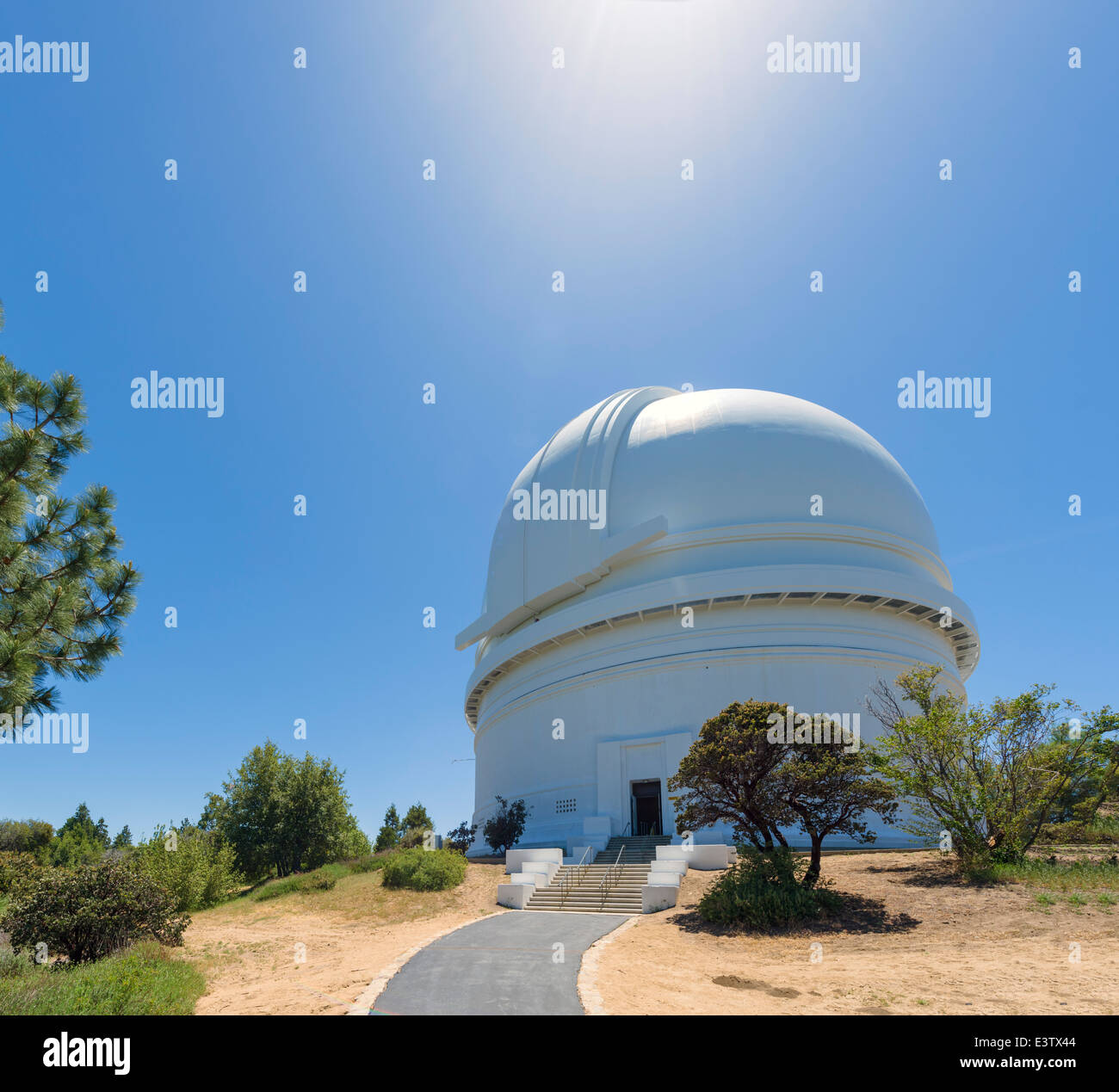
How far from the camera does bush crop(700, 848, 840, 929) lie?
12508 mm

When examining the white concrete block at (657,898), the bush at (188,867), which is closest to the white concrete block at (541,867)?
the white concrete block at (657,898)

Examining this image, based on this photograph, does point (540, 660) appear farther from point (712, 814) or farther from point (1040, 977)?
point (1040, 977)

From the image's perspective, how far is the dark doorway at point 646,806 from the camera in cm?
2485

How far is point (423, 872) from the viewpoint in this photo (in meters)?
19.8

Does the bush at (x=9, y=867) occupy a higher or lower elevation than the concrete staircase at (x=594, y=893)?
lower

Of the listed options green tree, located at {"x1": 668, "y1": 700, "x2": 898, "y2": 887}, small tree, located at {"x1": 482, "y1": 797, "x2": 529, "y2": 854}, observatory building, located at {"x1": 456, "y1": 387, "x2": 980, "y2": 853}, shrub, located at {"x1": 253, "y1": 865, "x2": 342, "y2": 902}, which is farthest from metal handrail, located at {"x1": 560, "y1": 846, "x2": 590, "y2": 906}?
shrub, located at {"x1": 253, "y1": 865, "x2": 342, "y2": 902}

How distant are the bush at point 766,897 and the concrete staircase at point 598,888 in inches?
118

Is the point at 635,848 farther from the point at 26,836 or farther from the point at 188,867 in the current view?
the point at 26,836

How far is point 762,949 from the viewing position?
11.0 meters

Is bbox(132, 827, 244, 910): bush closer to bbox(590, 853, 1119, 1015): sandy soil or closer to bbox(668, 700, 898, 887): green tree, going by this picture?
bbox(590, 853, 1119, 1015): sandy soil

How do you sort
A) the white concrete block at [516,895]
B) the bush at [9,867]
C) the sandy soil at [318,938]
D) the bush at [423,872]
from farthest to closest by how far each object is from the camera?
the bush at [9,867]
the bush at [423,872]
the white concrete block at [516,895]
the sandy soil at [318,938]

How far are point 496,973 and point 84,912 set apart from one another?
6426 mm

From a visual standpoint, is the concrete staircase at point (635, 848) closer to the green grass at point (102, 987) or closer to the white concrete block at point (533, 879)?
the white concrete block at point (533, 879)

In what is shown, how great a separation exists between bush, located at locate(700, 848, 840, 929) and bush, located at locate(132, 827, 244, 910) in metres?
10.8
